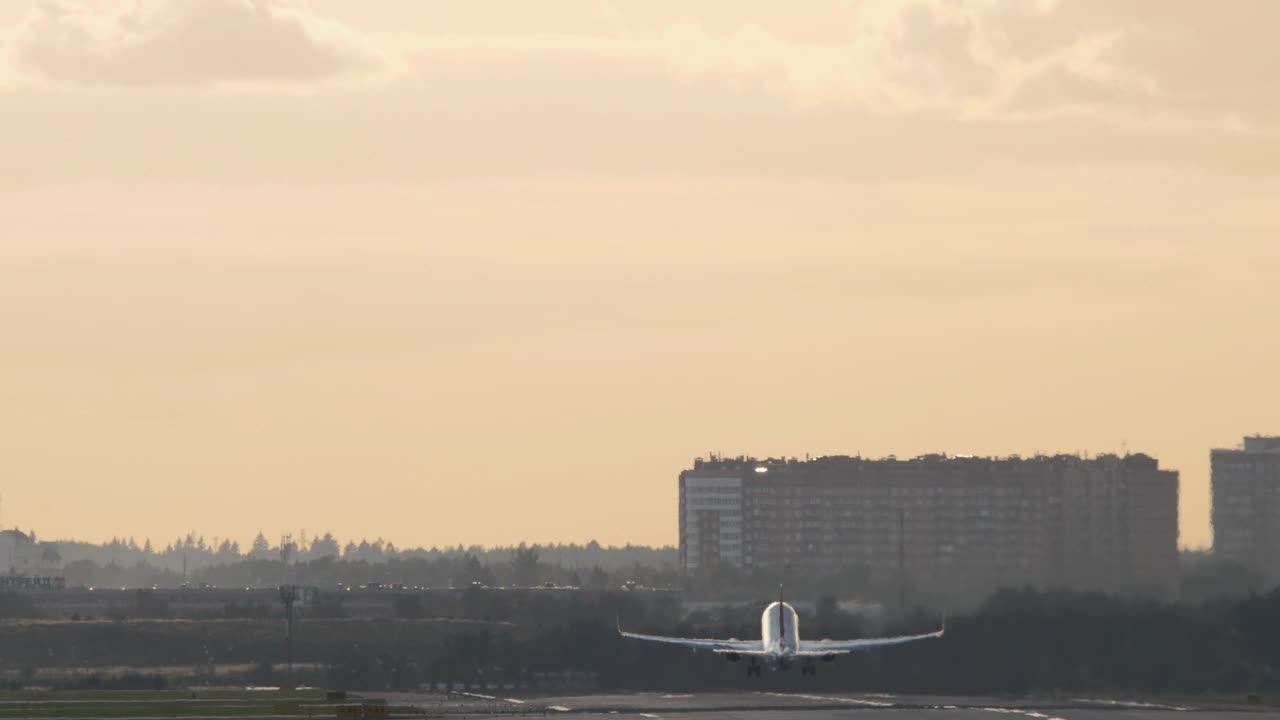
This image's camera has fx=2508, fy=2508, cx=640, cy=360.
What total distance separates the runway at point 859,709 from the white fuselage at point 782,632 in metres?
4.11

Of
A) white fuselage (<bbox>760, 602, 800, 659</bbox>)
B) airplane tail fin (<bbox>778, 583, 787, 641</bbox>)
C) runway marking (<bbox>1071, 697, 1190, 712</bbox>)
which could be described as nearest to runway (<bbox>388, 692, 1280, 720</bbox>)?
runway marking (<bbox>1071, 697, 1190, 712</bbox>)

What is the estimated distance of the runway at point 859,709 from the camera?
572 feet

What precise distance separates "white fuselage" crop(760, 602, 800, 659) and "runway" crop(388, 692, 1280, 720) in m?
4.11

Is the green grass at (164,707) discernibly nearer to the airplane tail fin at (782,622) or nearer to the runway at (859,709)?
the runway at (859,709)

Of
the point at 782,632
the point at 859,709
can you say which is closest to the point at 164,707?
the point at 782,632

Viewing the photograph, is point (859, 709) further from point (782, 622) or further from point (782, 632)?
point (782, 622)

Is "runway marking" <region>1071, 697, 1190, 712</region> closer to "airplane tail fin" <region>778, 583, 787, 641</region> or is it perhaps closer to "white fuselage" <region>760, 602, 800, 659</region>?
"white fuselage" <region>760, 602, 800, 659</region>

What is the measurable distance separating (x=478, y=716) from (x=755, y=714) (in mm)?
19426

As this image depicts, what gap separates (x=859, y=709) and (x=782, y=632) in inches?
547

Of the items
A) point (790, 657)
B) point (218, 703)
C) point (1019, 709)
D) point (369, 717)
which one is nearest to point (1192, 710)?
point (1019, 709)

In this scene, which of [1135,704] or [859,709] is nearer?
[859,709]

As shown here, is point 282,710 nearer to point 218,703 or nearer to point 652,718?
point 218,703

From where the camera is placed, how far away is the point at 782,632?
196 meters

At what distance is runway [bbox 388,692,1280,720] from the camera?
174m
